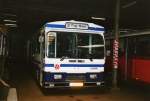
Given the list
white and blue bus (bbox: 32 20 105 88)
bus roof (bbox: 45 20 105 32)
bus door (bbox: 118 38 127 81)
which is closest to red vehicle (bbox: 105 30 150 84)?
bus door (bbox: 118 38 127 81)

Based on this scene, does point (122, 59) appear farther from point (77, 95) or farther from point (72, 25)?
point (72, 25)

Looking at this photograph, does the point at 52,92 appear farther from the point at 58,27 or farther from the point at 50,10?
the point at 50,10

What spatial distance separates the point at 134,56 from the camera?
15859mm

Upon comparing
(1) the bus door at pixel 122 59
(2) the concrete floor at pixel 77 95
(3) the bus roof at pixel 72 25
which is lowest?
(2) the concrete floor at pixel 77 95

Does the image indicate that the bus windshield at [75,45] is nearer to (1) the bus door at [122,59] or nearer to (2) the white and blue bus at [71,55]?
(2) the white and blue bus at [71,55]

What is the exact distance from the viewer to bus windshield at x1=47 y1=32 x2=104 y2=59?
1261cm

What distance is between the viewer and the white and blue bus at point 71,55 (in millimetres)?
12555

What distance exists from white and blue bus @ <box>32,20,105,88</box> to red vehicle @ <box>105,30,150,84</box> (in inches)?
95.1

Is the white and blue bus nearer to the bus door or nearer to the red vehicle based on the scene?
the red vehicle

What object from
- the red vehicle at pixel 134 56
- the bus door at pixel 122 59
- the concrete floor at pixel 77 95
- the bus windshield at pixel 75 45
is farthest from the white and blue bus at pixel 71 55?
the bus door at pixel 122 59

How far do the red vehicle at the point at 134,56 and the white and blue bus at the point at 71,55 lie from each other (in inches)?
95.1

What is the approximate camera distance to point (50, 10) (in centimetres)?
2044

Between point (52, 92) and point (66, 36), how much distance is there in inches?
103

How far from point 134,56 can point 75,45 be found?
4.05m
